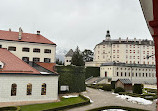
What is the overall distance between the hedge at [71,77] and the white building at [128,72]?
85.8 ft

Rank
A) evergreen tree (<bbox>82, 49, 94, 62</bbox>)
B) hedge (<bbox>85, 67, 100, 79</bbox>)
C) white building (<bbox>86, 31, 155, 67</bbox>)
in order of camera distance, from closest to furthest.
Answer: hedge (<bbox>85, 67, 100, 79</bbox>) → white building (<bbox>86, 31, 155, 67</bbox>) → evergreen tree (<bbox>82, 49, 94, 62</bbox>)

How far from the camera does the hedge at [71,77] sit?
105 ft

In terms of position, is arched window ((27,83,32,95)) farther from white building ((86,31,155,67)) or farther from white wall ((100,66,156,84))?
white building ((86,31,155,67))

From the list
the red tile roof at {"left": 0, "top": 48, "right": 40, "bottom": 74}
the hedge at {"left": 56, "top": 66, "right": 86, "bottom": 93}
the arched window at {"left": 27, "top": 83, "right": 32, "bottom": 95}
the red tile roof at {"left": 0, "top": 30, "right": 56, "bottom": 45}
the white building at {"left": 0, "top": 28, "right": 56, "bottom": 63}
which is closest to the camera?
the red tile roof at {"left": 0, "top": 48, "right": 40, "bottom": 74}

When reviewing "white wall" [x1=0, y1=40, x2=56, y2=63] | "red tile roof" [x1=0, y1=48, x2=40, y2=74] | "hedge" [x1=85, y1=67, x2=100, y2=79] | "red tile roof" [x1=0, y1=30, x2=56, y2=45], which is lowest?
"hedge" [x1=85, y1=67, x2=100, y2=79]

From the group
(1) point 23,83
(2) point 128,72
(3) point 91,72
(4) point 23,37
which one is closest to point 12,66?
(1) point 23,83

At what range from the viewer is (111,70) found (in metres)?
58.9

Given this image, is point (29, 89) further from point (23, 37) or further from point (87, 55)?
point (87, 55)

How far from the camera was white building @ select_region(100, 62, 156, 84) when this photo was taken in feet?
192

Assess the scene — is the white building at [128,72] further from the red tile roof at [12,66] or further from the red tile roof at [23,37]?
the red tile roof at [12,66]

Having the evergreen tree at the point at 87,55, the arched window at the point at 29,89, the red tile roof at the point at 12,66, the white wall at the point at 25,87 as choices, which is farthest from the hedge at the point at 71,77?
the evergreen tree at the point at 87,55

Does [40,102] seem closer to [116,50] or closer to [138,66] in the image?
[138,66]

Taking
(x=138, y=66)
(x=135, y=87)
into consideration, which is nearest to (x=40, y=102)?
(x=135, y=87)

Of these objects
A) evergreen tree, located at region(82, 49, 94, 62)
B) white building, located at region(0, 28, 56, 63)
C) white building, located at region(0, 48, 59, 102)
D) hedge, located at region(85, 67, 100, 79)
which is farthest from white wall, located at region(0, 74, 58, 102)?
evergreen tree, located at region(82, 49, 94, 62)
